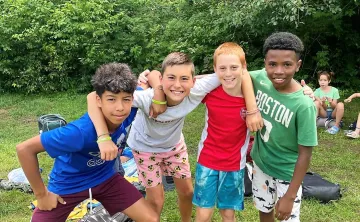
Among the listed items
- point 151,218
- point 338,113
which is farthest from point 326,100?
point 151,218

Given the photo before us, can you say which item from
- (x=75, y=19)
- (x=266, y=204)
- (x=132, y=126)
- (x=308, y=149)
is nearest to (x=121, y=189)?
(x=132, y=126)

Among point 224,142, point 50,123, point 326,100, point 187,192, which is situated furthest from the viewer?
point 326,100

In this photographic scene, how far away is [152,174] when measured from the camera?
11.6ft

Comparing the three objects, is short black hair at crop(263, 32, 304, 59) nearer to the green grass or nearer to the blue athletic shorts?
the blue athletic shorts

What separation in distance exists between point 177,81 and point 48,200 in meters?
1.23

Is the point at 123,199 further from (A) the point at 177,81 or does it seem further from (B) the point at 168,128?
(A) the point at 177,81

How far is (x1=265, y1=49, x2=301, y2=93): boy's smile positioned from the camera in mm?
2785

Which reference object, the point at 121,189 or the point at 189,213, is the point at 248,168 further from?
the point at 121,189

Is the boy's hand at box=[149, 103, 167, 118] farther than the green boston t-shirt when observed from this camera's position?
Yes

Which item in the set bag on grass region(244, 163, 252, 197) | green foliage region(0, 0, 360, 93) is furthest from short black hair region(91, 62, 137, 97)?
green foliage region(0, 0, 360, 93)

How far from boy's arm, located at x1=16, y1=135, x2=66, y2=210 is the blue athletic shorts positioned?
112 centimetres

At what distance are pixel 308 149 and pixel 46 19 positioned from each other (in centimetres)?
939

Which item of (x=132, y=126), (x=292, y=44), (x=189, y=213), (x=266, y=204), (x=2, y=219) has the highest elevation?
(x=292, y=44)

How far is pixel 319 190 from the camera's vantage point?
4.47 metres
